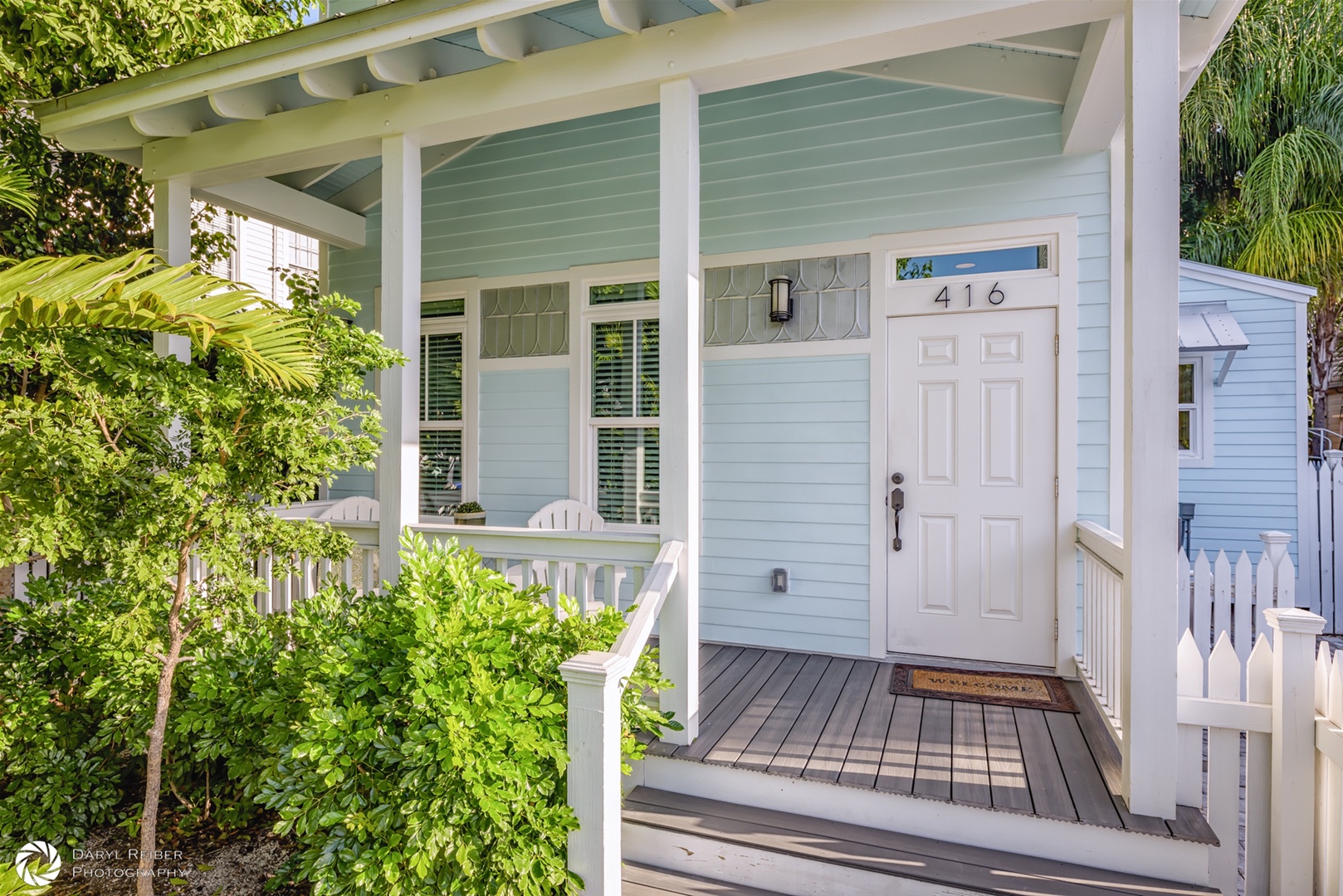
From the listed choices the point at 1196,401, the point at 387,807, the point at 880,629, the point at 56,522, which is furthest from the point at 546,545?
the point at 1196,401

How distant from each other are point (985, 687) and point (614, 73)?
10.7 ft

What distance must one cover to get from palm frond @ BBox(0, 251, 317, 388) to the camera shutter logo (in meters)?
1.73

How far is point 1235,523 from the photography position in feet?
21.1

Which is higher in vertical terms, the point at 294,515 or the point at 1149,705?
the point at 294,515

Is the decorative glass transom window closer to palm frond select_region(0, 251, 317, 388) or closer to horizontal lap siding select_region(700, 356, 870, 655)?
horizontal lap siding select_region(700, 356, 870, 655)

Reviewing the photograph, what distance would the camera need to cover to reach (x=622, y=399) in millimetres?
4699

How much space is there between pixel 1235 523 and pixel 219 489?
306 inches

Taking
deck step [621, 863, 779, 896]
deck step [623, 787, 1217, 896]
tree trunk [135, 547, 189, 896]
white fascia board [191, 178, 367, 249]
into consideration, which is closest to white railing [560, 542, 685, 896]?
deck step [621, 863, 779, 896]

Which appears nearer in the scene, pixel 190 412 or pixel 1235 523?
pixel 190 412

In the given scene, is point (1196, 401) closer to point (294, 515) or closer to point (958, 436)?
point (958, 436)

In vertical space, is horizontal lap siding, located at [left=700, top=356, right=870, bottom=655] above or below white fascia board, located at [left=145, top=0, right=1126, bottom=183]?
below

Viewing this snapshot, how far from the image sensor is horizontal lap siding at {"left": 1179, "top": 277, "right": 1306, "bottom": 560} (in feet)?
20.5

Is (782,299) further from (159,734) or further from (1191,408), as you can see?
(1191,408)

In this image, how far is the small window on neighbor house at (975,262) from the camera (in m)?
3.73
